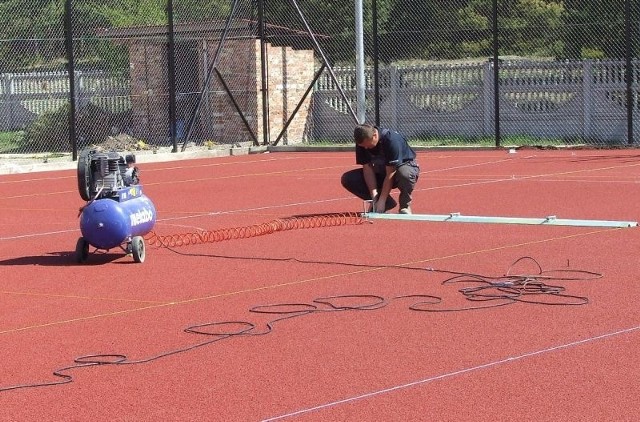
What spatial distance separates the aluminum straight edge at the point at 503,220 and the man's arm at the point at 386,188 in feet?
0.67

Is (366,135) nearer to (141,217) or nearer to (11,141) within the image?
(141,217)

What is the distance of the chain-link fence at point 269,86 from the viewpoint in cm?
2808

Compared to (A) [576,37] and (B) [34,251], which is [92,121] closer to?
(A) [576,37]

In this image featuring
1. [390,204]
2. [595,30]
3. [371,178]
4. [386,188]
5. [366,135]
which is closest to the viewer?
[366,135]

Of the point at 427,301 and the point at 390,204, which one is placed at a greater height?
the point at 390,204

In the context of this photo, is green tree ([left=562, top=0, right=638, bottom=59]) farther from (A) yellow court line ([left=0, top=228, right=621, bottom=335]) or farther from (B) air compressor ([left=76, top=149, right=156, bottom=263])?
(B) air compressor ([left=76, top=149, right=156, bottom=263])

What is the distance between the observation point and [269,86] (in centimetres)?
3030

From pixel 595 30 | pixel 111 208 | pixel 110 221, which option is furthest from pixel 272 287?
pixel 595 30

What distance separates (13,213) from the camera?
16719 millimetres

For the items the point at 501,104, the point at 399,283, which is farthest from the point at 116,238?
the point at 501,104

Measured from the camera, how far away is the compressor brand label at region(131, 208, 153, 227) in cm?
1169

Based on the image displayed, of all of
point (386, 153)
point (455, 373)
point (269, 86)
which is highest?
point (269, 86)

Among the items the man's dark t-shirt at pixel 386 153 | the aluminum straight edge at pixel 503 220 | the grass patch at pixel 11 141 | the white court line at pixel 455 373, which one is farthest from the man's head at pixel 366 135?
the grass patch at pixel 11 141

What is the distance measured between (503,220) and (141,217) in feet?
13.5
